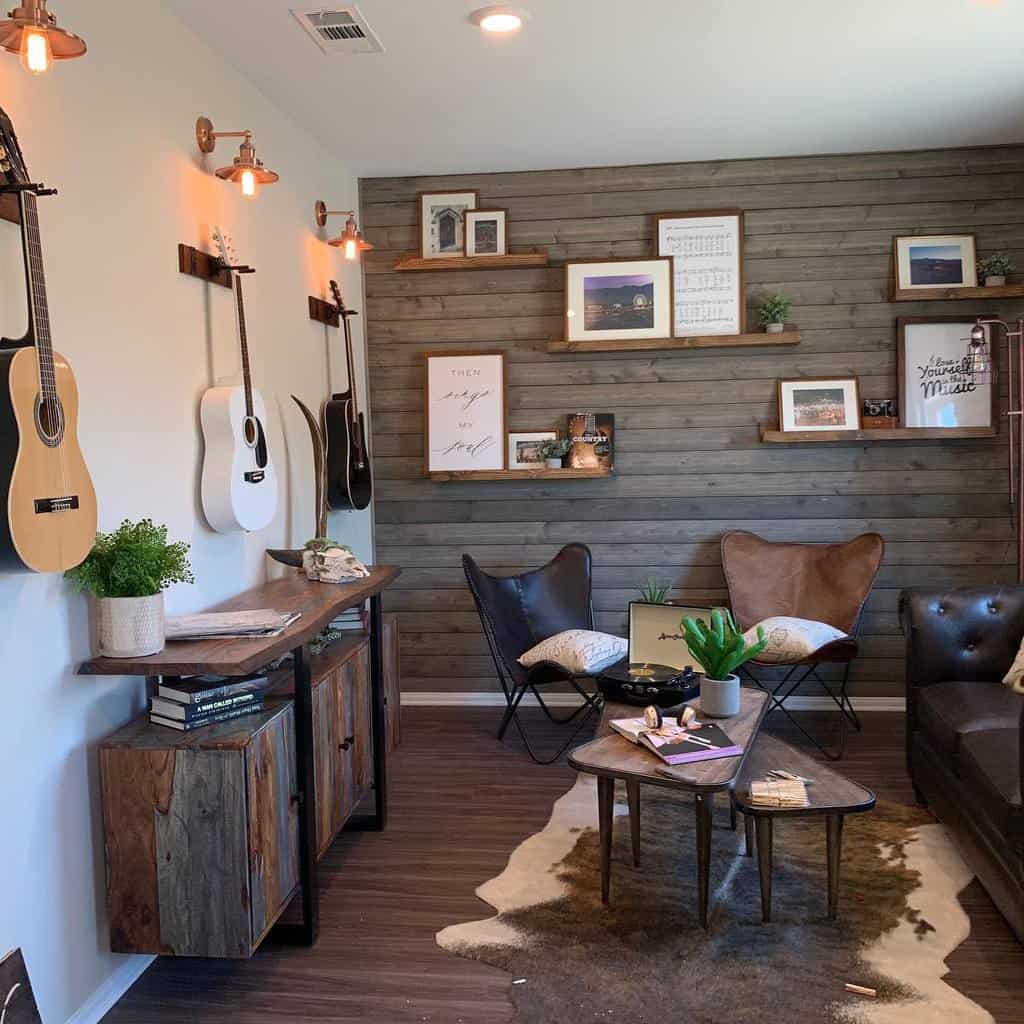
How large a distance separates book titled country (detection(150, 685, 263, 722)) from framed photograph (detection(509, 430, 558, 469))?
104 inches

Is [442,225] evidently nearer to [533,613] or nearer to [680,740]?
[533,613]

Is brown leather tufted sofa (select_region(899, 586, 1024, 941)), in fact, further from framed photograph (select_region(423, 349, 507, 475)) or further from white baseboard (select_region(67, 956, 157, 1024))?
white baseboard (select_region(67, 956, 157, 1024))

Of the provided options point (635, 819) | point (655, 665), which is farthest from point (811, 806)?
point (655, 665)

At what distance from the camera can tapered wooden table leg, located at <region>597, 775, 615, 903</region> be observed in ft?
9.64

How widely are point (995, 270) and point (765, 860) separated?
10.5 ft

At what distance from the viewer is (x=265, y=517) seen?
135 inches

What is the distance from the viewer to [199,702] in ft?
8.43

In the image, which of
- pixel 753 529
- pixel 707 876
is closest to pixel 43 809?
pixel 707 876

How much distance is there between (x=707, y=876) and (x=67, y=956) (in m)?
1.62

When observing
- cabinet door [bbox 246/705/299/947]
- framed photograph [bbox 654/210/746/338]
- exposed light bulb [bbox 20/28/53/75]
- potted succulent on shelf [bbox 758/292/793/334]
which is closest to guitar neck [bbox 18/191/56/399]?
exposed light bulb [bbox 20/28/53/75]

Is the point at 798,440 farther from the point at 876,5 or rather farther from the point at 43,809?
the point at 43,809

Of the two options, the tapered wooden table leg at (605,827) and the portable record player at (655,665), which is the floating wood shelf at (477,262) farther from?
the tapered wooden table leg at (605,827)

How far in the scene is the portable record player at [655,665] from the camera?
11.0 ft

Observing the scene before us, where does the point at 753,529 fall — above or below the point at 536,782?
above
